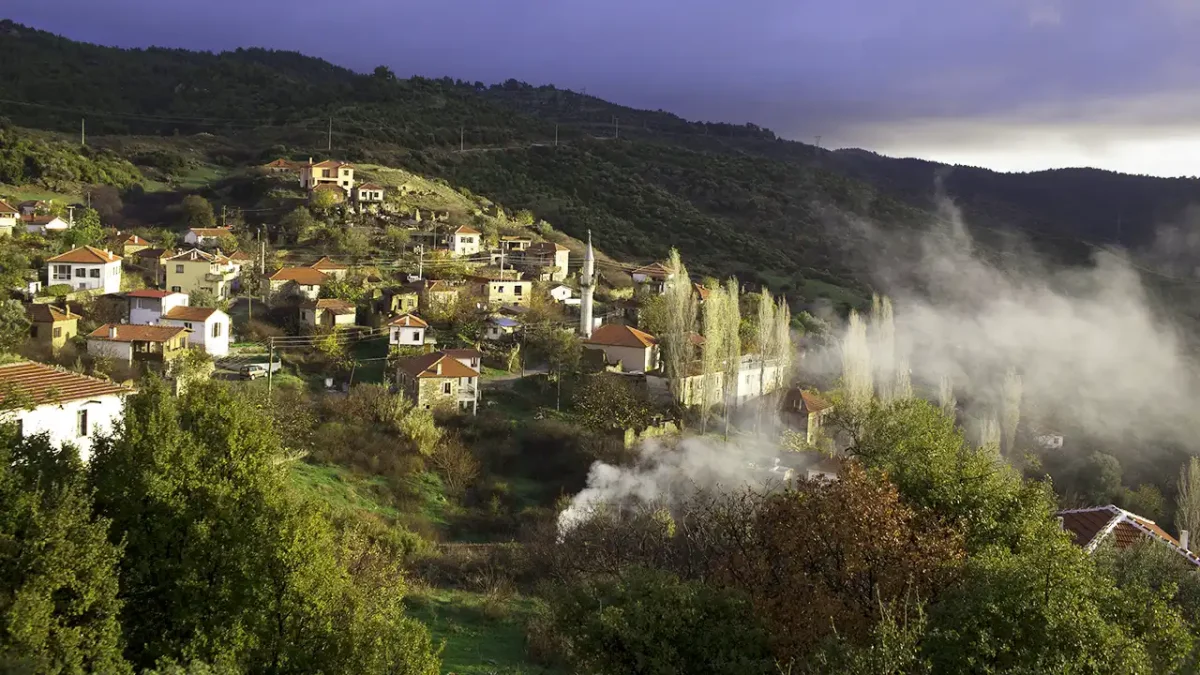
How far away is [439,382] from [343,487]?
5708mm

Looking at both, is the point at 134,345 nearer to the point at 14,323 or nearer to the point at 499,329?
the point at 14,323

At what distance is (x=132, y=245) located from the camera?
38875 mm

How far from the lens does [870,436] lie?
16.2 metres

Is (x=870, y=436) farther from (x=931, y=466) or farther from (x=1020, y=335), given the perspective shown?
(x=1020, y=335)

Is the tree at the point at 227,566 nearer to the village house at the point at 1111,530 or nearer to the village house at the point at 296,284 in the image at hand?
the village house at the point at 1111,530

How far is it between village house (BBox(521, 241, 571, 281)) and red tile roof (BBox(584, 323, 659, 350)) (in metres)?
9.09

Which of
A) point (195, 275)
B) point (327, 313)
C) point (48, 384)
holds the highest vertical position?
point (195, 275)

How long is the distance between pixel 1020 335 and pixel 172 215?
45109 mm

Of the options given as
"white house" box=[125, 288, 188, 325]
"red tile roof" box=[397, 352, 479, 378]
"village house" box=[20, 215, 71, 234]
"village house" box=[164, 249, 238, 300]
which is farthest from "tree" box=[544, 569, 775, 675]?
"village house" box=[20, 215, 71, 234]

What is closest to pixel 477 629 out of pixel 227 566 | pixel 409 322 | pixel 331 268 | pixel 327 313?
pixel 227 566

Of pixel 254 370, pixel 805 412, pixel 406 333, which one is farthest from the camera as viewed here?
pixel 406 333

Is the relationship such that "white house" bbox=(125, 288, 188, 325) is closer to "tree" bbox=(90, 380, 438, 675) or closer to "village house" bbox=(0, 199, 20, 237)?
"village house" bbox=(0, 199, 20, 237)

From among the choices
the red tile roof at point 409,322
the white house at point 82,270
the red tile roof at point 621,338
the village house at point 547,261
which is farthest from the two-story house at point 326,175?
the red tile roof at point 621,338

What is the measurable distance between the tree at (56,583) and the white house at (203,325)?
1996cm
